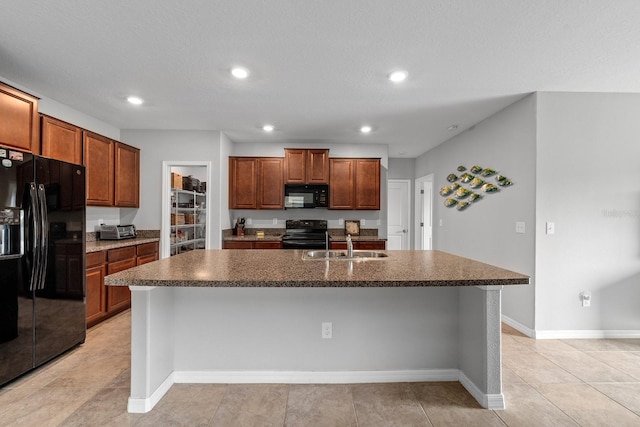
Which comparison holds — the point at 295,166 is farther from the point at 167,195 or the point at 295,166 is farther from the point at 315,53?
the point at 315,53

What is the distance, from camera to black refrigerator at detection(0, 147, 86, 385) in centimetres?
218

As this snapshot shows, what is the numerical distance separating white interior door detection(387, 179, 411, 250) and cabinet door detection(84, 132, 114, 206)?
5016mm

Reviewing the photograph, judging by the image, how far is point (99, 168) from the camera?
3.75m

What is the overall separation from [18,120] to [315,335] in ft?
9.62

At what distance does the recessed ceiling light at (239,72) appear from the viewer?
8.67 ft

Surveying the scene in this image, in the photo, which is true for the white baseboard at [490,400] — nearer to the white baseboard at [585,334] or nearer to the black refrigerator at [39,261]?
the white baseboard at [585,334]

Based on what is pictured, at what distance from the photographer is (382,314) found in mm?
2266

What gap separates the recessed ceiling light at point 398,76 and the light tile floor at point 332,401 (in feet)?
8.02

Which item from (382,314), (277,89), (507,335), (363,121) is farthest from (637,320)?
(277,89)

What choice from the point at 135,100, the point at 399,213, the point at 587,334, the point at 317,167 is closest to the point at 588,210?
the point at 587,334

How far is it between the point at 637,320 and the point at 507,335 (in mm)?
1239

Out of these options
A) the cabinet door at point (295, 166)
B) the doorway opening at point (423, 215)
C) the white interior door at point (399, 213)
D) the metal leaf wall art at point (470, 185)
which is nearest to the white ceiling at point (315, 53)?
the metal leaf wall art at point (470, 185)

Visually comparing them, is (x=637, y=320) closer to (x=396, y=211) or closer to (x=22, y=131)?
(x=396, y=211)

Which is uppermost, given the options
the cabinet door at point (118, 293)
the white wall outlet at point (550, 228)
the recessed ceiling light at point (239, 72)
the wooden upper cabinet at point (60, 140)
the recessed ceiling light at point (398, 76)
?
the recessed ceiling light at point (398, 76)
